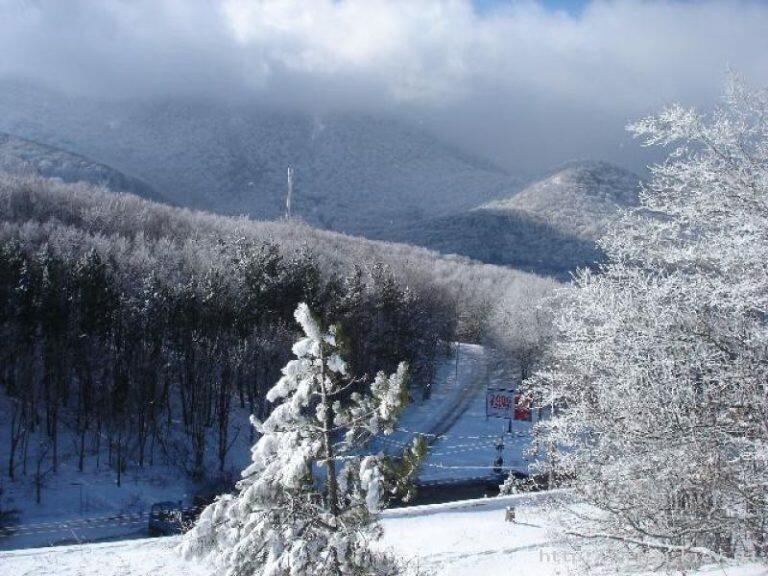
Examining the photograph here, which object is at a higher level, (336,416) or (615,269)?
(615,269)

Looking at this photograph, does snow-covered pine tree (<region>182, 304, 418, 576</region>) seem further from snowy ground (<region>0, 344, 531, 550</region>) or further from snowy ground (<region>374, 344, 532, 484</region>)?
snowy ground (<region>374, 344, 532, 484</region>)

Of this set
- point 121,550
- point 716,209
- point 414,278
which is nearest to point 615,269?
point 716,209

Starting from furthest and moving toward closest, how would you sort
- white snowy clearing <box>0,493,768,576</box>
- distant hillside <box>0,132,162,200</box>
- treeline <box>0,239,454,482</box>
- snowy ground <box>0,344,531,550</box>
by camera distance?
distant hillside <box>0,132,162,200</box> < treeline <box>0,239,454,482</box> < snowy ground <box>0,344,531,550</box> < white snowy clearing <box>0,493,768,576</box>

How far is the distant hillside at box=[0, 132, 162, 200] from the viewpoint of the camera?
11681 centimetres

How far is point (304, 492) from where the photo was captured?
737cm

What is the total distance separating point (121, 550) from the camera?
16.5 meters

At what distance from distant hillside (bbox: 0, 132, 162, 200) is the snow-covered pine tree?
116208 mm

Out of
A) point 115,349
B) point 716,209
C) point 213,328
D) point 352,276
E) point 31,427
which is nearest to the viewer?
point 716,209

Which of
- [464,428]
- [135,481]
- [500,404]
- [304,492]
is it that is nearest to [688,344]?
[304,492]

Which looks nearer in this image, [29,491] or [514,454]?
[29,491]

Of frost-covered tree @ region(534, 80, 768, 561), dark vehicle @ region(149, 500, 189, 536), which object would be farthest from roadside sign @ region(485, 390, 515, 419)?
frost-covered tree @ region(534, 80, 768, 561)

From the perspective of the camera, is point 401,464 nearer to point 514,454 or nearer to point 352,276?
point 514,454

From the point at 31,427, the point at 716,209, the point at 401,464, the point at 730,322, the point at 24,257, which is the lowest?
the point at 31,427

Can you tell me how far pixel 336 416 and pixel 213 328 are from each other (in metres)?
30.6
